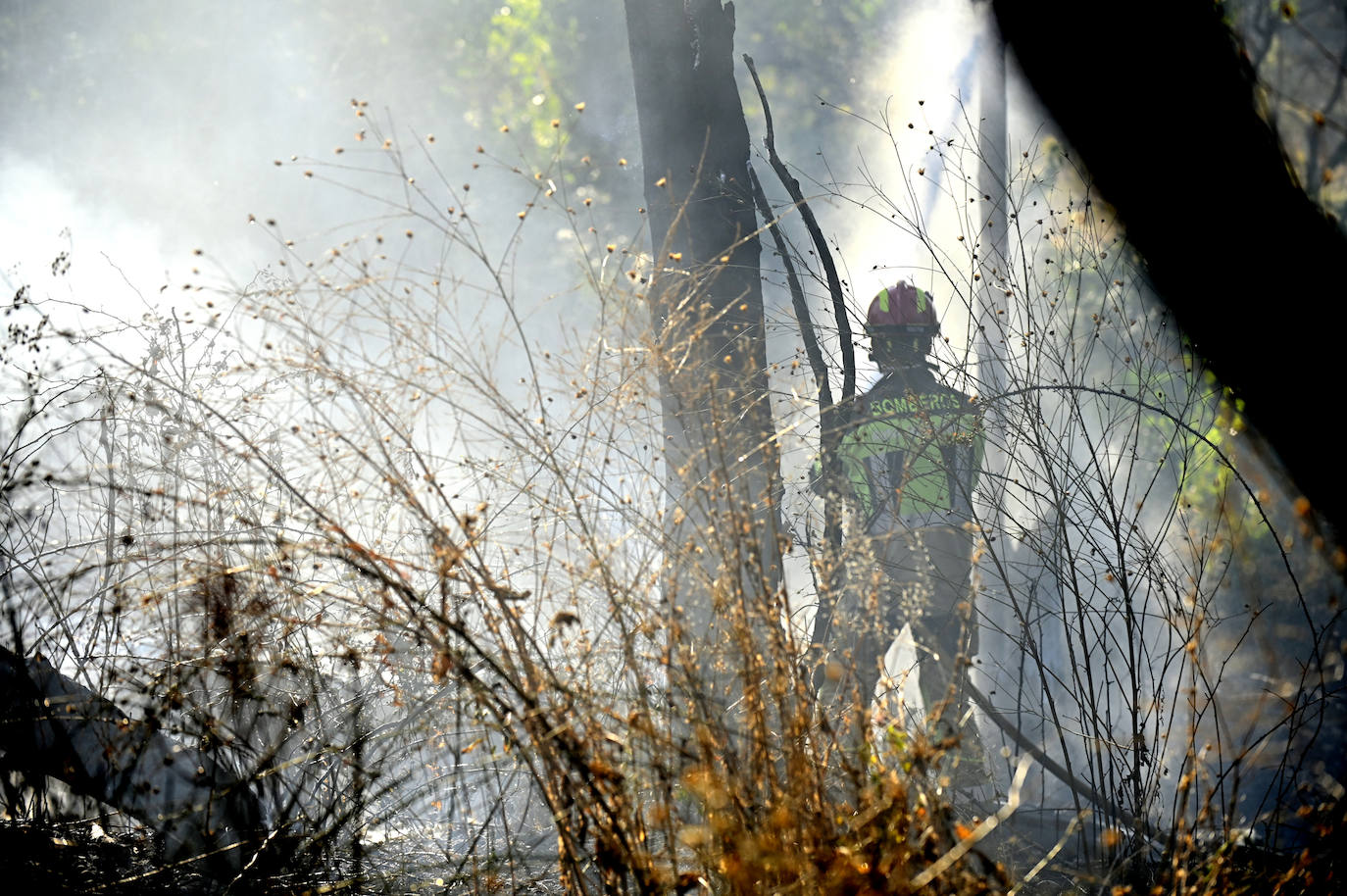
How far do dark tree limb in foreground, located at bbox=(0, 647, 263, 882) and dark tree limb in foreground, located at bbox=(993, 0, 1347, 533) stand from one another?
2.08 m

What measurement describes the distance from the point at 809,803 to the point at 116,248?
491 inches

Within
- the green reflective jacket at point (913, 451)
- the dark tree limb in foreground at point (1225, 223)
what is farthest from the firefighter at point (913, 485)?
the dark tree limb in foreground at point (1225, 223)

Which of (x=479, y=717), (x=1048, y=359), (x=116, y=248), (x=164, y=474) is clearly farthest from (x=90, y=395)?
(x=116, y=248)

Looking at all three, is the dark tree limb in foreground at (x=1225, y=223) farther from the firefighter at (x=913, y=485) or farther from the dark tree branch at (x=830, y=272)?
the dark tree branch at (x=830, y=272)

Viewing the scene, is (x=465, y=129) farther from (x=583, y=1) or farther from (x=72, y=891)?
(x=72, y=891)

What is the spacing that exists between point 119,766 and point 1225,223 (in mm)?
2456

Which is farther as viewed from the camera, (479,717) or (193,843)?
(193,843)

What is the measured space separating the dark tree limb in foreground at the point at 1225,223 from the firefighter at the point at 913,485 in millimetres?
627

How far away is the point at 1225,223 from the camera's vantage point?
1.63 meters

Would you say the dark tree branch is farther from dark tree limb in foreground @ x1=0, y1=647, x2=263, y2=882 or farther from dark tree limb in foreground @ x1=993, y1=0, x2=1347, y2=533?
dark tree limb in foreground @ x1=0, y1=647, x2=263, y2=882

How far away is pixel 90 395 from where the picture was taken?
2363 millimetres

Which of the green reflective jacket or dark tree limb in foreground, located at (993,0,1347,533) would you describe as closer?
dark tree limb in foreground, located at (993,0,1347,533)

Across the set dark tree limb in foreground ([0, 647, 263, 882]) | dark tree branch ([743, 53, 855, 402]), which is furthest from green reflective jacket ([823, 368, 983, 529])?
dark tree limb in foreground ([0, 647, 263, 882])

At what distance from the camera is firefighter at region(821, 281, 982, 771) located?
2330 mm
